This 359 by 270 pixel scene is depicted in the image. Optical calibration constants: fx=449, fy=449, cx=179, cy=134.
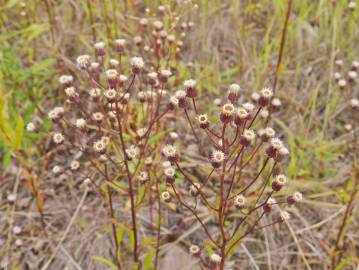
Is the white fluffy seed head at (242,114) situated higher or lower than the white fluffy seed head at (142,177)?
higher

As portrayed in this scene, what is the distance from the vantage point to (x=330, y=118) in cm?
325

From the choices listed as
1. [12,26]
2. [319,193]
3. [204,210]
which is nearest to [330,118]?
[319,193]

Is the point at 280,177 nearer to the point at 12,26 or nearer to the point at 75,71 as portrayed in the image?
the point at 75,71

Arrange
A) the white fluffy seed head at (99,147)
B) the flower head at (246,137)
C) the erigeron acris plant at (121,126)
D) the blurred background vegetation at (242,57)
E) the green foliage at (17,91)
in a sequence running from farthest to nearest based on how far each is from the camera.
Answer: the blurred background vegetation at (242,57)
the green foliage at (17,91)
the erigeron acris plant at (121,126)
the white fluffy seed head at (99,147)
the flower head at (246,137)

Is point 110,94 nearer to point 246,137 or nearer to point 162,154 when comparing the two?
point 246,137

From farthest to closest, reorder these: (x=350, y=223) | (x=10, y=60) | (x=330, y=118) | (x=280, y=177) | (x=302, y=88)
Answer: (x=302, y=88)
(x=330, y=118)
(x=10, y=60)
(x=350, y=223)
(x=280, y=177)

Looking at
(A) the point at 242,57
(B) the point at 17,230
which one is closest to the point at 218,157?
(B) the point at 17,230

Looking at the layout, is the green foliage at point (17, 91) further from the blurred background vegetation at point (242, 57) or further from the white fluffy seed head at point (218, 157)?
the white fluffy seed head at point (218, 157)

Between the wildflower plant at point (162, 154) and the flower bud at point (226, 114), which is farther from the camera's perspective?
the wildflower plant at point (162, 154)

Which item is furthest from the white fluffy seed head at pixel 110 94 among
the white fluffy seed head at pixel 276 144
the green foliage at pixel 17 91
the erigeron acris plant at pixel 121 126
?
the green foliage at pixel 17 91

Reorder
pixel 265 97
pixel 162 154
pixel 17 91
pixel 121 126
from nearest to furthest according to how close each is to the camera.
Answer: pixel 265 97
pixel 121 126
pixel 162 154
pixel 17 91

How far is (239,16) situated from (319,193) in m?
1.86

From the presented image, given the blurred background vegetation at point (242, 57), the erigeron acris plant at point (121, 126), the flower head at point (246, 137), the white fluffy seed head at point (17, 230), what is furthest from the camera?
the blurred background vegetation at point (242, 57)

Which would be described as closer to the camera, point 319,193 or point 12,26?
point 319,193
